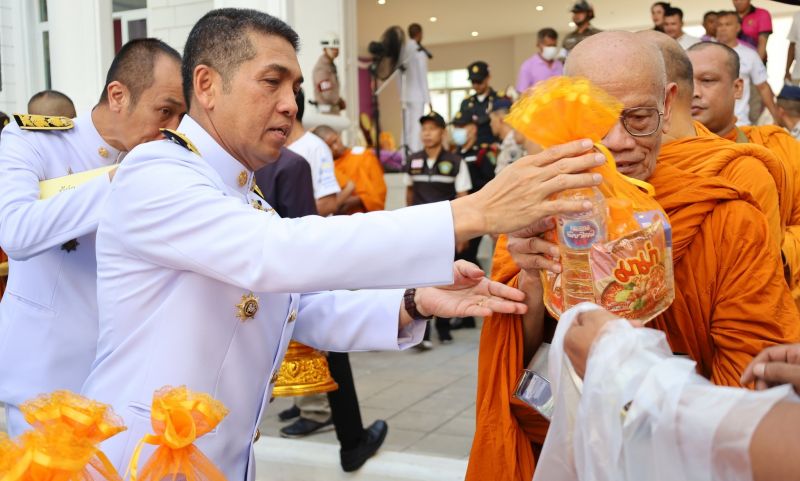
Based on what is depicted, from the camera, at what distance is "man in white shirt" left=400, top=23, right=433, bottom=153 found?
1251 cm

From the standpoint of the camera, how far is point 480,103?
375 inches

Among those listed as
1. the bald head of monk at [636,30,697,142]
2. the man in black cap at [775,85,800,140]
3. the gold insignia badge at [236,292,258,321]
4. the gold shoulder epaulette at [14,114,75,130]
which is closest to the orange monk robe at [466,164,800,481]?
the gold insignia badge at [236,292,258,321]

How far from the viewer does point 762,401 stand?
115 centimetres

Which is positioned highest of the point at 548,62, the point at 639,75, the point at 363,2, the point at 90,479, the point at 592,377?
the point at 363,2

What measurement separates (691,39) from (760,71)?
0.75m

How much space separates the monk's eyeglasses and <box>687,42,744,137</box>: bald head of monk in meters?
1.83

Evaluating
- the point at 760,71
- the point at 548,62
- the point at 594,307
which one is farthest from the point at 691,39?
the point at 594,307

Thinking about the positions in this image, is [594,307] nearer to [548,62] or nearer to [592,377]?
[592,377]

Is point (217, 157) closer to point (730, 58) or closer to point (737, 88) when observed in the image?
point (730, 58)

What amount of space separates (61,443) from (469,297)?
38.8 inches

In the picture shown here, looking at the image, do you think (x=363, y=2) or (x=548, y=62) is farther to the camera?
(x=363, y=2)

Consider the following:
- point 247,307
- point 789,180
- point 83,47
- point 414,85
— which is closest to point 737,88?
point 789,180

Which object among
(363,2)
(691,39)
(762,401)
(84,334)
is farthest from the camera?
(363,2)

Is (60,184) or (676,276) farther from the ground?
(60,184)
